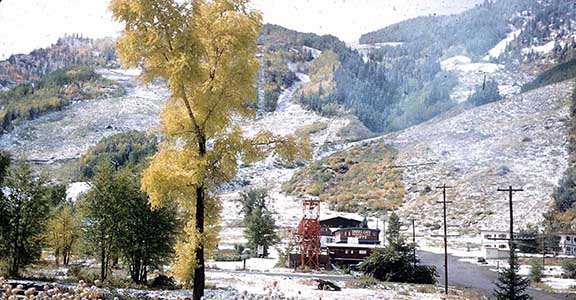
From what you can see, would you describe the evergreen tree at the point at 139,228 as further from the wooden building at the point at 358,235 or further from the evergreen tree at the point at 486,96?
the evergreen tree at the point at 486,96

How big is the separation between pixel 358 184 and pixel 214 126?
88542mm

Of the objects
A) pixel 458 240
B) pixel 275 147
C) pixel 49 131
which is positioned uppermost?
pixel 49 131

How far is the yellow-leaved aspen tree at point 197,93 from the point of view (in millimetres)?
11344

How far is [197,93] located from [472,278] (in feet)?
91.6

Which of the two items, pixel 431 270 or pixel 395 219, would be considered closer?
pixel 431 270

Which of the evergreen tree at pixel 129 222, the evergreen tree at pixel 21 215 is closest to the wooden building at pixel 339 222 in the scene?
the evergreen tree at pixel 129 222

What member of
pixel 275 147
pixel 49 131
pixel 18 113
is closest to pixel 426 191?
pixel 275 147

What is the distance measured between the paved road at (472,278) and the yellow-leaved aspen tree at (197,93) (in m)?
18.6

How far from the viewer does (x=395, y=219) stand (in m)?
43.7

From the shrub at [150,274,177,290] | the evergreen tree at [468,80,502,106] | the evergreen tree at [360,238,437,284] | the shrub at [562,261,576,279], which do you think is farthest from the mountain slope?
the shrub at [150,274,177,290]

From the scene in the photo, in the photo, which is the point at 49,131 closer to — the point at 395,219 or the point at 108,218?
the point at 395,219

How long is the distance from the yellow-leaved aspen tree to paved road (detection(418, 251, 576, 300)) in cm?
1861

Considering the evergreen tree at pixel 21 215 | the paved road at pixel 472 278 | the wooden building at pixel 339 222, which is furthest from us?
the wooden building at pixel 339 222

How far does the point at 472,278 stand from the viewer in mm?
34594
